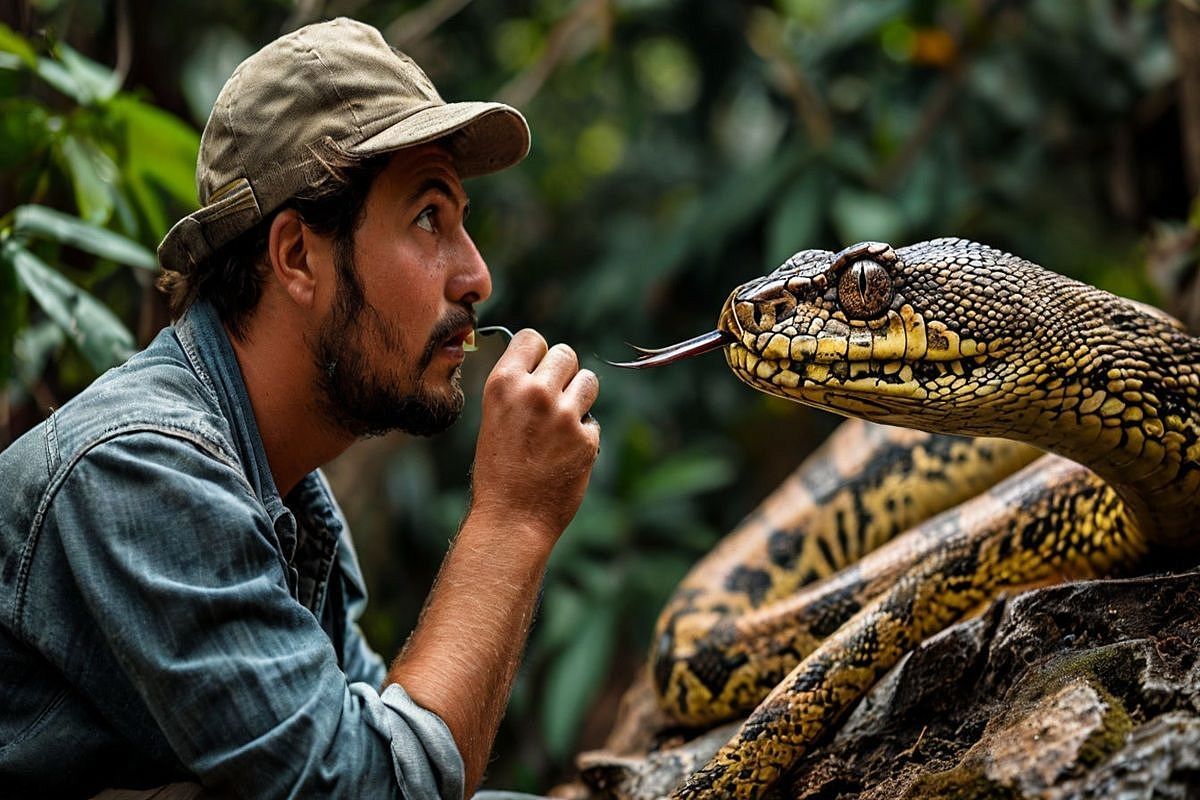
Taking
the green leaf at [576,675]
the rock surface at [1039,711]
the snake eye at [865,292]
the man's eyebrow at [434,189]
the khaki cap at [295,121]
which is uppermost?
the khaki cap at [295,121]

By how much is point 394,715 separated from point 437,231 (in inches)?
42.5

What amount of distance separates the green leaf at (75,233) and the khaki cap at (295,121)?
1.20 m

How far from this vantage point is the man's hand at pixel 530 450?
8.37 feet

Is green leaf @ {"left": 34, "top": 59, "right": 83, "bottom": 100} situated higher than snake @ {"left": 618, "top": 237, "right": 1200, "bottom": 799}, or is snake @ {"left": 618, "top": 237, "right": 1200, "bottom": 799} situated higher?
green leaf @ {"left": 34, "top": 59, "right": 83, "bottom": 100}

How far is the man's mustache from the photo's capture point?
107 inches

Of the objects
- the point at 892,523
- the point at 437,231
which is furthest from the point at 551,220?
the point at 437,231

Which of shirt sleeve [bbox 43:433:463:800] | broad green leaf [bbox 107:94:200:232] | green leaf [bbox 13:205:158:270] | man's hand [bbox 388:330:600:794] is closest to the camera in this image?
shirt sleeve [bbox 43:433:463:800]

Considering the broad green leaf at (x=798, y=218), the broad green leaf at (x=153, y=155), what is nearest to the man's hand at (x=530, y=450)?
the broad green leaf at (x=153, y=155)

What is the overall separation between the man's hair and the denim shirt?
34 cm

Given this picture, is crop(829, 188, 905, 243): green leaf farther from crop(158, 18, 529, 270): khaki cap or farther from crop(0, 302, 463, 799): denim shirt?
crop(0, 302, 463, 799): denim shirt

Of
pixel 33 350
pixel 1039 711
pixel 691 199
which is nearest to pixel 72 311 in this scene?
pixel 33 350

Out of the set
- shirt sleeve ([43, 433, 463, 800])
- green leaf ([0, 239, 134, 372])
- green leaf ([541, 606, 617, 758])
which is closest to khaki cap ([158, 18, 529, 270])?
shirt sleeve ([43, 433, 463, 800])

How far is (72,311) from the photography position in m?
3.74

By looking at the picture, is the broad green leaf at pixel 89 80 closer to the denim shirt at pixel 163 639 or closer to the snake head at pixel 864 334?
the denim shirt at pixel 163 639
